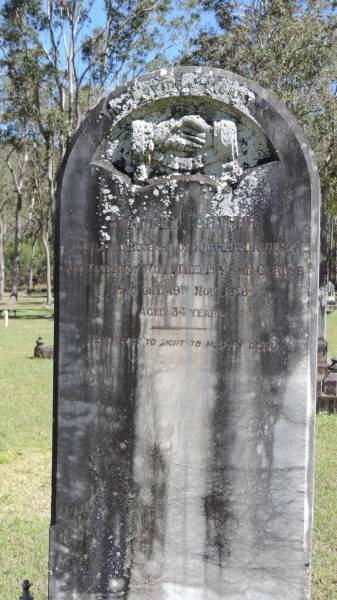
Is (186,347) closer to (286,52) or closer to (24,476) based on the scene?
(24,476)

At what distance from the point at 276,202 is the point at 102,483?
1.70 meters

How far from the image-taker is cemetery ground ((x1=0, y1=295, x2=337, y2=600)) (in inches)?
191

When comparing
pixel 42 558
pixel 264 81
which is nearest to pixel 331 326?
pixel 264 81

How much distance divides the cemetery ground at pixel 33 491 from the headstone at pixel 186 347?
1.33 meters

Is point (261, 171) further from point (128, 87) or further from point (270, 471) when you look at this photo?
point (270, 471)

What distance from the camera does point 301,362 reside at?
3.44 m

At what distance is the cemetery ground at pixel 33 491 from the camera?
4.86 m

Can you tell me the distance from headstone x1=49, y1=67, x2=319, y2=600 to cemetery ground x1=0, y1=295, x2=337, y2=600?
1.33 meters

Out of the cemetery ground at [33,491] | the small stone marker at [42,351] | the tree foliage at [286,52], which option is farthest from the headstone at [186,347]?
Answer: the tree foliage at [286,52]

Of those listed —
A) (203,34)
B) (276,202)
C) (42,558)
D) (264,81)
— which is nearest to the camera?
(276,202)

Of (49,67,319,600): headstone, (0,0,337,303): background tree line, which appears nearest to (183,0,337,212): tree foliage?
(0,0,337,303): background tree line

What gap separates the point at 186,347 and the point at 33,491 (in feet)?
13.0

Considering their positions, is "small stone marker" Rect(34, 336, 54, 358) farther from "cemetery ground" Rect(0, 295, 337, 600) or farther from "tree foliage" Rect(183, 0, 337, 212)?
"tree foliage" Rect(183, 0, 337, 212)

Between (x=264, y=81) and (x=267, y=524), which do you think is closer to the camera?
(x=267, y=524)
